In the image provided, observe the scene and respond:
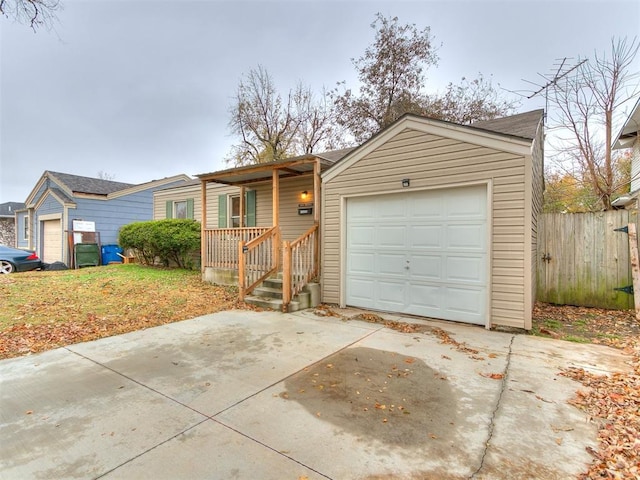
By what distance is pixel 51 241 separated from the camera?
14.5 metres

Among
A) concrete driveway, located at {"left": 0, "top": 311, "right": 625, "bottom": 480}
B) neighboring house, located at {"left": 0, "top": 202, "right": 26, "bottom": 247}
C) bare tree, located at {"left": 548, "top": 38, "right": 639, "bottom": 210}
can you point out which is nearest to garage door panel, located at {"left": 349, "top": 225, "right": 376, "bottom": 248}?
concrete driveway, located at {"left": 0, "top": 311, "right": 625, "bottom": 480}

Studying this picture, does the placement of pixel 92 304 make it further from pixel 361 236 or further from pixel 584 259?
pixel 584 259

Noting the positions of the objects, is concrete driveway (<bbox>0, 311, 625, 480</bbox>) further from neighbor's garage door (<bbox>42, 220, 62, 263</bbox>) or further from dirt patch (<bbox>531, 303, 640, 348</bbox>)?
neighbor's garage door (<bbox>42, 220, 62, 263</bbox>)

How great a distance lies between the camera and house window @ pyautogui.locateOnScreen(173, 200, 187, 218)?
11516 mm

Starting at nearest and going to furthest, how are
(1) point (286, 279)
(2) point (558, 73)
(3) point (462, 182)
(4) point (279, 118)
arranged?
(3) point (462, 182) < (1) point (286, 279) < (2) point (558, 73) < (4) point (279, 118)

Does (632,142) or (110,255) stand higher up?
(632,142)

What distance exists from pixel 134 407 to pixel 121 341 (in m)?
2.09

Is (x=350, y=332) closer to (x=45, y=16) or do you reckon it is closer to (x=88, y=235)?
(x=45, y=16)

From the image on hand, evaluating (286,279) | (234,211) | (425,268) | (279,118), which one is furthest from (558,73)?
(279,118)

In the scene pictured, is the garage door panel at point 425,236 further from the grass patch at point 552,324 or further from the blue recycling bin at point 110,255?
the blue recycling bin at point 110,255

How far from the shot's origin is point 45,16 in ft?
→ 14.9

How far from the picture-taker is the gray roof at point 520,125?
5.05m

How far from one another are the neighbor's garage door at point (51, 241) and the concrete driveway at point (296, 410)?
1334 cm

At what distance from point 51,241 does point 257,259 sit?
13.7 metres
